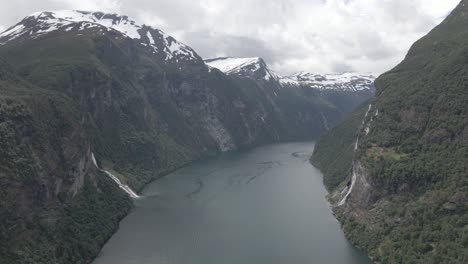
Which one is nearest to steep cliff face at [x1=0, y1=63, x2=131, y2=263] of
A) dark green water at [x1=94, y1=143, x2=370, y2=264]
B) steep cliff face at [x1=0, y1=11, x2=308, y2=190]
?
dark green water at [x1=94, y1=143, x2=370, y2=264]

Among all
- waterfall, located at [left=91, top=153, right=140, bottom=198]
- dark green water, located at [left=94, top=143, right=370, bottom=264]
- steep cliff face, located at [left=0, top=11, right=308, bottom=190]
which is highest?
steep cliff face, located at [left=0, top=11, right=308, bottom=190]

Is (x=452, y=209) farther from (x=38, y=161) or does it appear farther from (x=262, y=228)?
(x=38, y=161)

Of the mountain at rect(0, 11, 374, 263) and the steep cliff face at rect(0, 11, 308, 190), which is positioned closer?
the mountain at rect(0, 11, 374, 263)

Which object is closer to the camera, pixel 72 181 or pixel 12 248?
pixel 12 248

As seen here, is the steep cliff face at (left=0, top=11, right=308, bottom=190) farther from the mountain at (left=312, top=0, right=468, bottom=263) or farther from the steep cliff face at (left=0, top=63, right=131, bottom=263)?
the mountain at (left=312, top=0, right=468, bottom=263)

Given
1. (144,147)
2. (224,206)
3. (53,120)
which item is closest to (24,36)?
(144,147)
